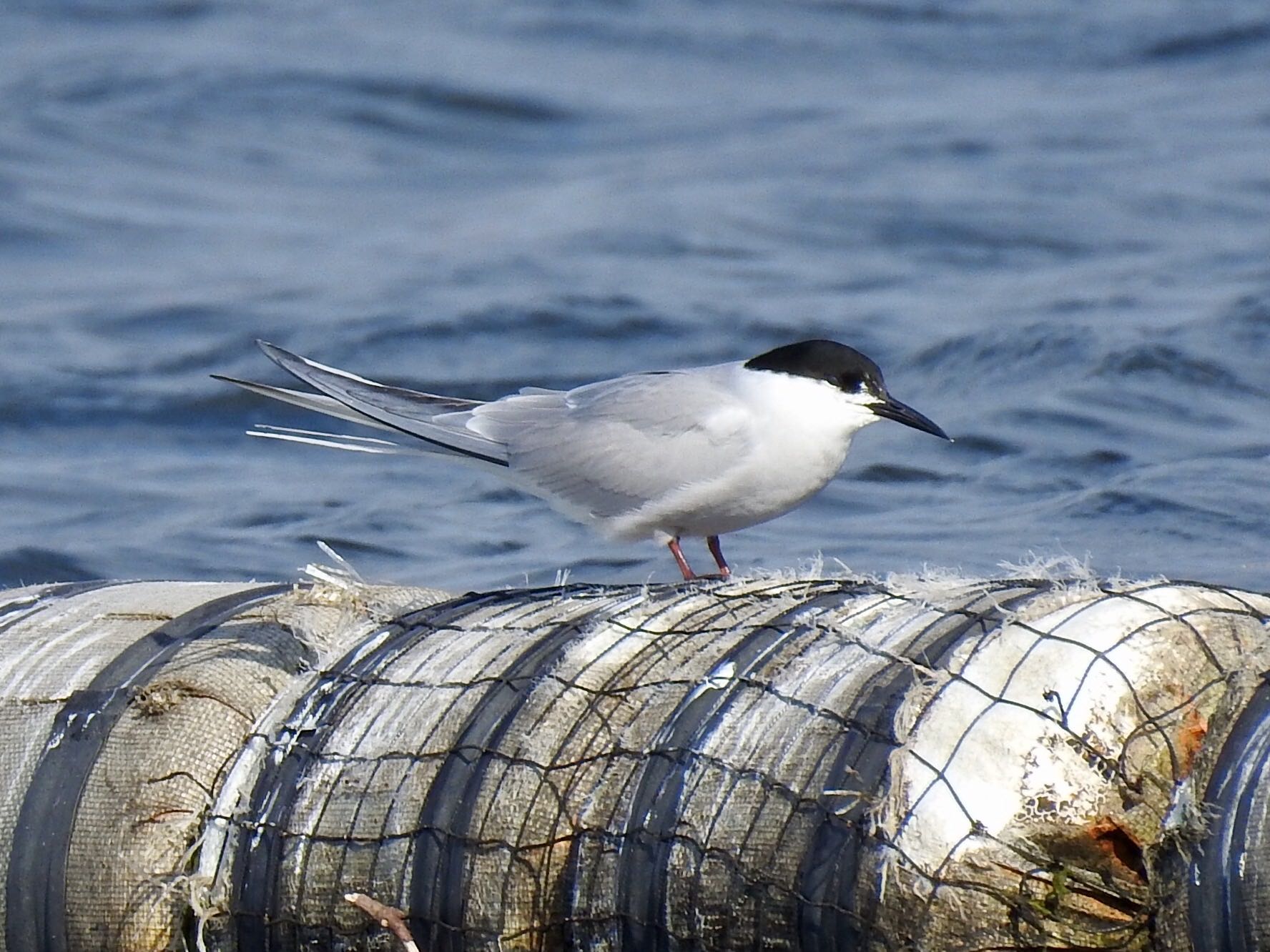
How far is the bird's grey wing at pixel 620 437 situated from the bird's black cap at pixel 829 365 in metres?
0.16

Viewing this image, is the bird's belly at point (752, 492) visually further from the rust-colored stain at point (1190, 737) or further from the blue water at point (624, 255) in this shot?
the blue water at point (624, 255)

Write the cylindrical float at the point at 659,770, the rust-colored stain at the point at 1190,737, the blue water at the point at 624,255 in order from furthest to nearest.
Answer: the blue water at the point at 624,255 < the rust-colored stain at the point at 1190,737 < the cylindrical float at the point at 659,770

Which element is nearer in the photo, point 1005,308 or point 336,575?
point 336,575

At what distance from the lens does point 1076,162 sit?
14.5 m

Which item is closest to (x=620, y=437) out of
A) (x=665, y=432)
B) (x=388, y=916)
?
(x=665, y=432)

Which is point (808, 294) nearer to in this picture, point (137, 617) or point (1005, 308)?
point (1005, 308)

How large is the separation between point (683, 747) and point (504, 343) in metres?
8.03

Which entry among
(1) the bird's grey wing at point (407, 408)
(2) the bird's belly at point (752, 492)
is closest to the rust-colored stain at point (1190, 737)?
(2) the bird's belly at point (752, 492)

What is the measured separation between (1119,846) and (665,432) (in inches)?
79.4

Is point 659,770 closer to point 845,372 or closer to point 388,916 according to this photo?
point 388,916

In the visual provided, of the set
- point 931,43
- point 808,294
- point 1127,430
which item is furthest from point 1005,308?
point 931,43

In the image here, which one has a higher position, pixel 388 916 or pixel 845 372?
pixel 845 372

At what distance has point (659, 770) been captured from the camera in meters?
3.36

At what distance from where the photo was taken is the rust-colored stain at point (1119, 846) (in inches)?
122
